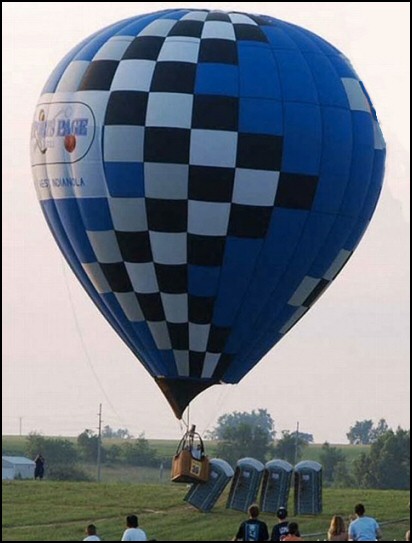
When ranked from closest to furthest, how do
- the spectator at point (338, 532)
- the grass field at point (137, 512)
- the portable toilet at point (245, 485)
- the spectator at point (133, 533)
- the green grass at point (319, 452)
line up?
the spectator at point (133, 533) < the spectator at point (338, 532) < the grass field at point (137, 512) < the portable toilet at point (245, 485) < the green grass at point (319, 452)

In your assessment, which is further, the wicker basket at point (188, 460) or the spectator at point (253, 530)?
the wicker basket at point (188, 460)

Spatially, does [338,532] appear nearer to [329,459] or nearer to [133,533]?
[133,533]

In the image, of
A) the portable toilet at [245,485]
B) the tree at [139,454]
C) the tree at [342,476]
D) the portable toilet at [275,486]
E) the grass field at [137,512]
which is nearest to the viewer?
the grass field at [137,512]

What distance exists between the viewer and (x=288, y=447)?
4796 inches

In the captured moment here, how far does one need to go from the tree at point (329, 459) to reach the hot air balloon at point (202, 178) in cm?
6940

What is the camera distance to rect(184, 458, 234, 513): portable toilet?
52.6m

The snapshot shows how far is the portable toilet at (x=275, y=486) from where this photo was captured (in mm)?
53094

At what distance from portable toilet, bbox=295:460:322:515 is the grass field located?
316 millimetres

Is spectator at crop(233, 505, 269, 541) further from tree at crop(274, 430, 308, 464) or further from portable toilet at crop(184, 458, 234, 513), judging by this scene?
tree at crop(274, 430, 308, 464)

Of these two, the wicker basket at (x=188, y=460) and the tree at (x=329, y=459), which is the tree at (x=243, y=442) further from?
the wicker basket at (x=188, y=460)

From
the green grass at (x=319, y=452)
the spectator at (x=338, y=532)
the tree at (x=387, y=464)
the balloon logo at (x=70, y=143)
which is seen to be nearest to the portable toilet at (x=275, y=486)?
the balloon logo at (x=70, y=143)

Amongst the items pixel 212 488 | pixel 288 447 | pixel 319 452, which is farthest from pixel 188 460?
pixel 319 452

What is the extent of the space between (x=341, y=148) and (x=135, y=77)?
15.7 feet

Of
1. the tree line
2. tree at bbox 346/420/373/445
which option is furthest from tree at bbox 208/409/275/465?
tree at bbox 346/420/373/445
